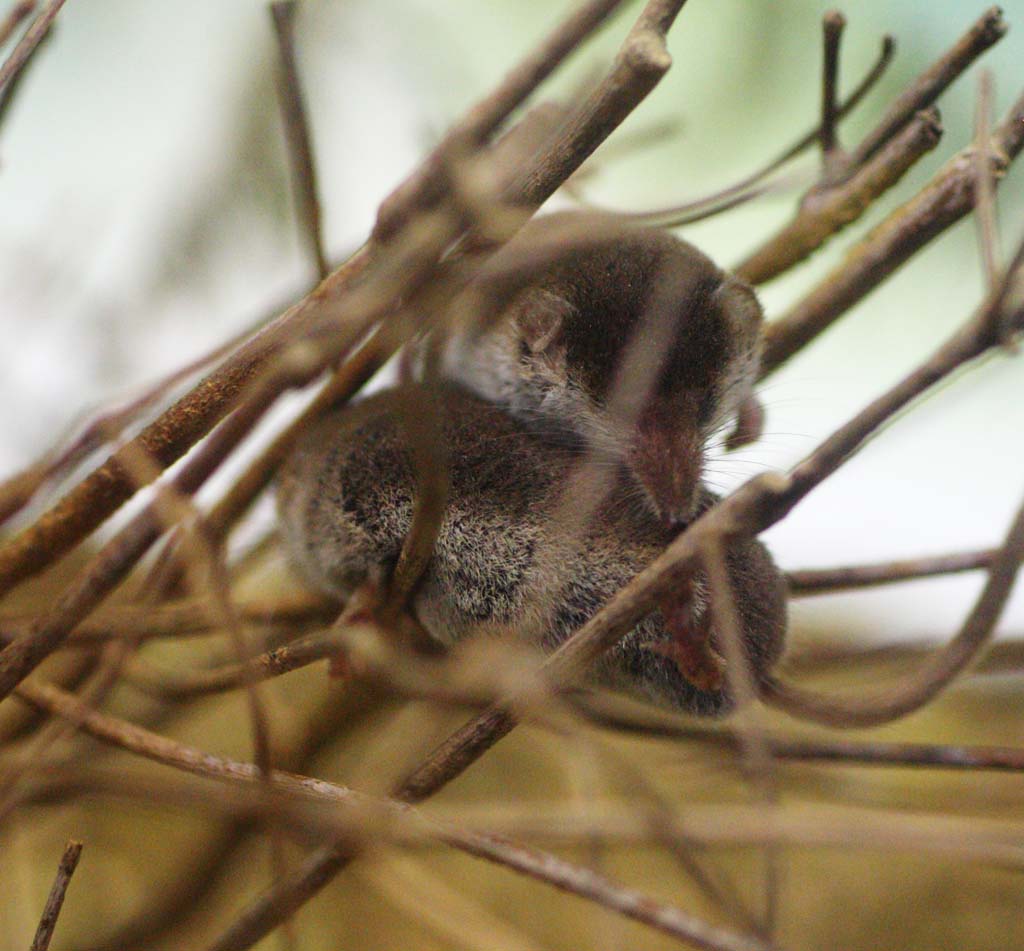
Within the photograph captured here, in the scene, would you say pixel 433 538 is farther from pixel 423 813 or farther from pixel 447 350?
pixel 447 350

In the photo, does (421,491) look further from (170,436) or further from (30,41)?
(30,41)

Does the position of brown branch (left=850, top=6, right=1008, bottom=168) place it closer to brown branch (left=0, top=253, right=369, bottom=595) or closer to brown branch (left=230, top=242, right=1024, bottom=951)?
brown branch (left=230, top=242, right=1024, bottom=951)

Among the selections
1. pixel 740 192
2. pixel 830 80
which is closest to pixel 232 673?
pixel 740 192

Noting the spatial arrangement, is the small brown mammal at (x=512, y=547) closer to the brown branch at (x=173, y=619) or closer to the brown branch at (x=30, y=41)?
the brown branch at (x=173, y=619)

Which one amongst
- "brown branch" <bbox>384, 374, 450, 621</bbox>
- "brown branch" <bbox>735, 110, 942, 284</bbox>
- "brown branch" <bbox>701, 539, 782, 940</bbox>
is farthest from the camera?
"brown branch" <bbox>735, 110, 942, 284</bbox>

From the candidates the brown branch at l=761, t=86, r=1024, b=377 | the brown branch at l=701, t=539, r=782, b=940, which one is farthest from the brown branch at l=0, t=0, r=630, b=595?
the brown branch at l=761, t=86, r=1024, b=377

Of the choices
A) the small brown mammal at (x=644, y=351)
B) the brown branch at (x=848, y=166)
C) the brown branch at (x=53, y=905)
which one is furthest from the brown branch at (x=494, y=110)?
the brown branch at (x=53, y=905)
